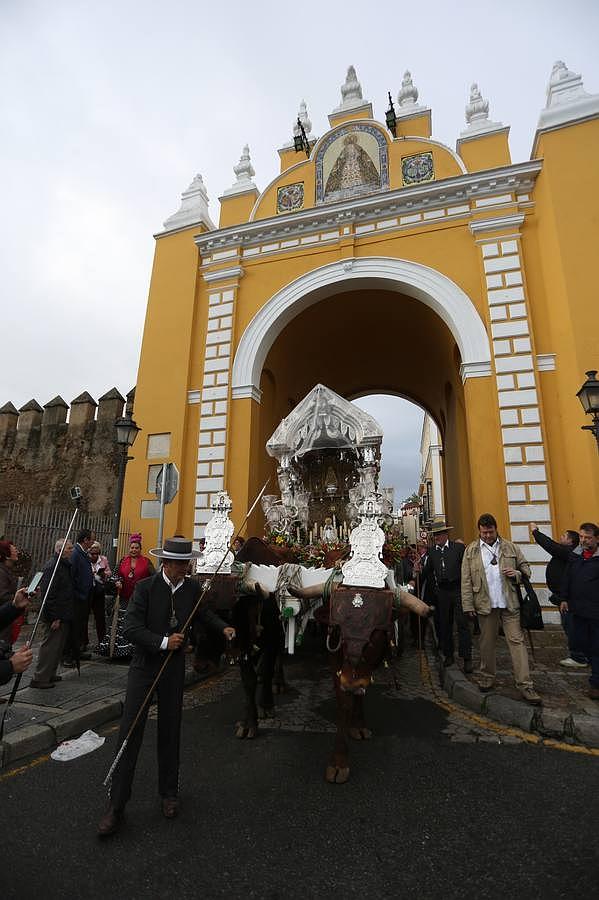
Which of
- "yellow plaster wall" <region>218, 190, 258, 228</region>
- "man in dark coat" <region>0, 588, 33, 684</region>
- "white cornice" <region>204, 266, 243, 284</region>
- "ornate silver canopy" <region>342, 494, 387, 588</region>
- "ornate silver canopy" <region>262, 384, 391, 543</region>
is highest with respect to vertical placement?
"yellow plaster wall" <region>218, 190, 258, 228</region>

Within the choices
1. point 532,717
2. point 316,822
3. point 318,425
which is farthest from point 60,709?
point 318,425

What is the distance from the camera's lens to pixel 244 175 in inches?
545

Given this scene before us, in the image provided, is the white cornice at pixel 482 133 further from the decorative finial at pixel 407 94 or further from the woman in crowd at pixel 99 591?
the woman in crowd at pixel 99 591

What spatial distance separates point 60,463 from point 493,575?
14.0 meters

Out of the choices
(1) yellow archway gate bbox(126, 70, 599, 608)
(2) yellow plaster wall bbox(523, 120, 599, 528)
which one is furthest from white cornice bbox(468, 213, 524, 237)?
(2) yellow plaster wall bbox(523, 120, 599, 528)

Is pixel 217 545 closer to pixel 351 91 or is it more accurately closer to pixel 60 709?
pixel 60 709

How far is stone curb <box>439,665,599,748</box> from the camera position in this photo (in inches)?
158

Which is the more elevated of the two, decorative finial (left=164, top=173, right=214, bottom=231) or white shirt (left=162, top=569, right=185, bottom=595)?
decorative finial (left=164, top=173, right=214, bottom=231)

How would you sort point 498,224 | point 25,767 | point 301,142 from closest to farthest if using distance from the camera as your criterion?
1. point 25,767
2. point 498,224
3. point 301,142

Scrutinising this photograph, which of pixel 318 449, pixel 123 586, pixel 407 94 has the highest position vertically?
pixel 407 94

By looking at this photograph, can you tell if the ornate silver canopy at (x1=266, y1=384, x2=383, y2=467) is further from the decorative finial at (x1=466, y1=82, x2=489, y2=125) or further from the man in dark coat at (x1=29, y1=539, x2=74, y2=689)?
the decorative finial at (x1=466, y1=82, x2=489, y2=125)

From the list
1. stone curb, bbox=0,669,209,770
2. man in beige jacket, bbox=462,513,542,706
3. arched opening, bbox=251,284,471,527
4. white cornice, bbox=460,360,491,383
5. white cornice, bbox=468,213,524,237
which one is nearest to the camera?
stone curb, bbox=0,669,209,770

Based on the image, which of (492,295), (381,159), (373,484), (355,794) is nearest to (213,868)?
(355,794)

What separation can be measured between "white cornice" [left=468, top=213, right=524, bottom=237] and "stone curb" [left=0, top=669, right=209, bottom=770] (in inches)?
433
